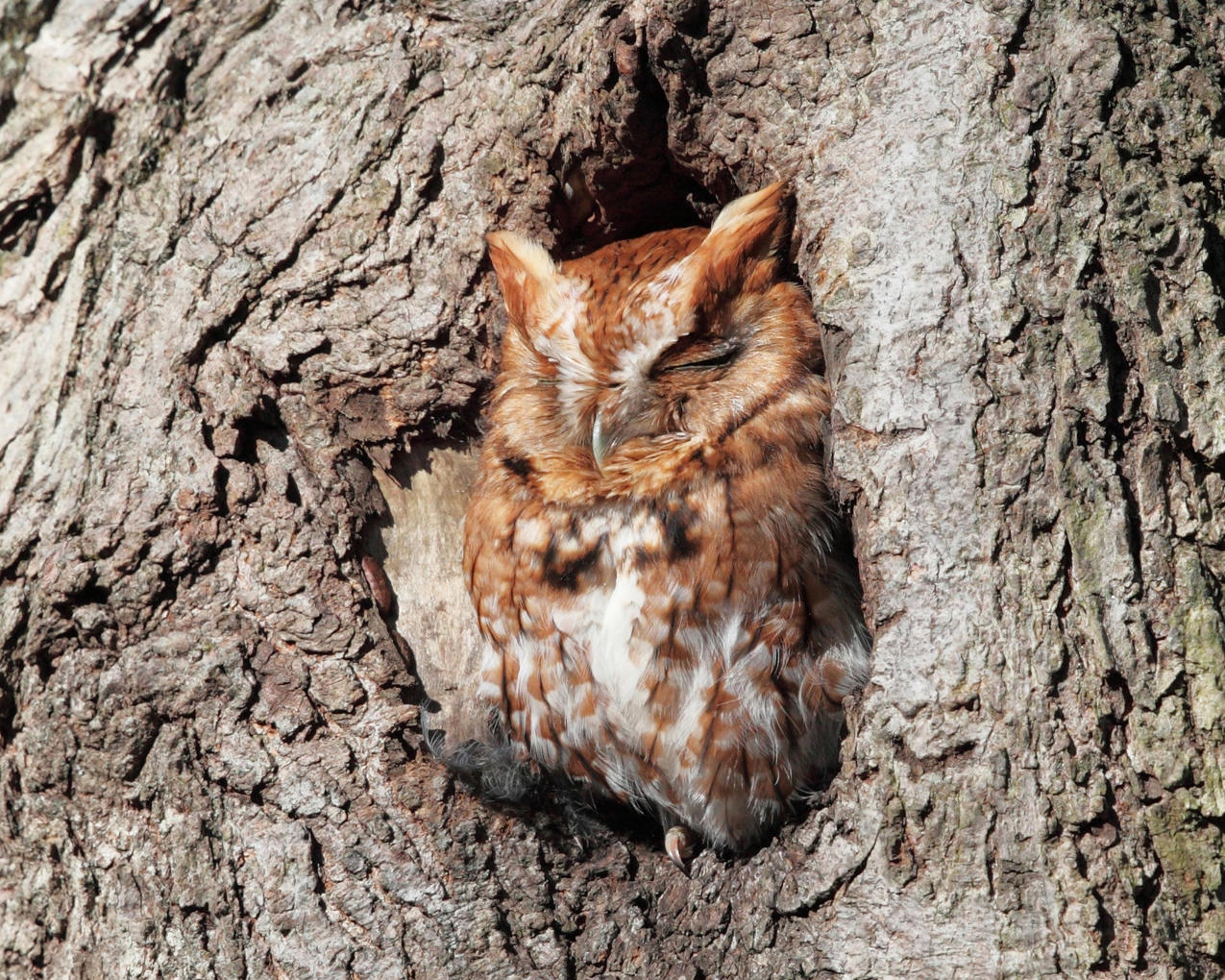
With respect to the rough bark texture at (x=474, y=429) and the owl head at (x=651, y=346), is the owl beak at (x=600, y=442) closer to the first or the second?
the owl head at (x=651, y=346)

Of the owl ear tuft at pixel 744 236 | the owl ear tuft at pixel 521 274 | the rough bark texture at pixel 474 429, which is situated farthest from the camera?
the owl ear tuft at pixel 521 274

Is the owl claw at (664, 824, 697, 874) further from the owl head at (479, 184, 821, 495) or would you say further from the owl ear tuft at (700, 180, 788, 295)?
the owl ear tuft at (700, 180, 788, 295)

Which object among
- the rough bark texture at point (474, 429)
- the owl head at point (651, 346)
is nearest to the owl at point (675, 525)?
the owl head at point (651, 346)

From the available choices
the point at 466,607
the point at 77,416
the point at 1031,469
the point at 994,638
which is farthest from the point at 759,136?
the point at 77,416

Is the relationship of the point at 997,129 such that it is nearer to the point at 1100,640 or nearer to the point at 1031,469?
the point at 1031,469

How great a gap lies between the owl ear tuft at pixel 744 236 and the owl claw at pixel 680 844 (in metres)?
1.04

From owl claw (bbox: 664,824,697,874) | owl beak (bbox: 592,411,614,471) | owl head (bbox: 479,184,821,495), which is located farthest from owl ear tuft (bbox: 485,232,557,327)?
owl claw (bbox: 664,824,697,874)

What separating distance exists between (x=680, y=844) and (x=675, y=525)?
2.15ft

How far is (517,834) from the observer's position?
6.28ft

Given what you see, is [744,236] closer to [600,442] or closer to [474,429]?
[600,442]

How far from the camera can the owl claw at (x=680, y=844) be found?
83.9 inches

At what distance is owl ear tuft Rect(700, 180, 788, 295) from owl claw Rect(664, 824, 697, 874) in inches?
41.0

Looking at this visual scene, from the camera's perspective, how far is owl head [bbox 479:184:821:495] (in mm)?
1979

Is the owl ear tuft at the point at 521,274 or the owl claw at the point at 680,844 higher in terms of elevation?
the owl ear tuft at the point at 521,274
